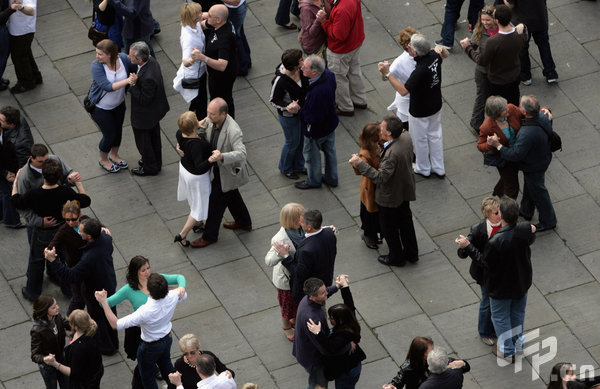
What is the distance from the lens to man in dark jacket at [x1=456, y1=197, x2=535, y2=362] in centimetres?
1128

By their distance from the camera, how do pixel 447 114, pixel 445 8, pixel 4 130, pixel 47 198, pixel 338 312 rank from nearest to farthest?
pixel 338 312 < pixel 47 198 < pixel 4 130 < pixel 447 114 < pixel 445 8

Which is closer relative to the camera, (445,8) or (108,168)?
(108,168)

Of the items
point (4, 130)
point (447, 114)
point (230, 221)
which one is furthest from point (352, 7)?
point (4, 130)

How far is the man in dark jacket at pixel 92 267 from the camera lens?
11.3 metres

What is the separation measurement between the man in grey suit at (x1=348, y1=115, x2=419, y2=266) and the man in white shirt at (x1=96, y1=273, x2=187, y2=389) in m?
2.64

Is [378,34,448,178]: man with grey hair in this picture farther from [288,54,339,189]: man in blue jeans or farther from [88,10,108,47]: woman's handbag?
[88,10,108,47]: woman's handbag

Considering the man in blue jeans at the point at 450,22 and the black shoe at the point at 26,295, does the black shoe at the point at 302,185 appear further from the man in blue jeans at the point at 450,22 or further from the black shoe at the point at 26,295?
the black shoe at the point at 26,295

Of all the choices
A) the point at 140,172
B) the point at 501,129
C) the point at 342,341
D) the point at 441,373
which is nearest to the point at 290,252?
the point at 342,341

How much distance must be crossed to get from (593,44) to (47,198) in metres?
7.90

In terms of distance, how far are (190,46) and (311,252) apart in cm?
404

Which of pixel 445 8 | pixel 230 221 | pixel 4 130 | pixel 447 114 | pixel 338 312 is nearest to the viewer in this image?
pixel 338 312

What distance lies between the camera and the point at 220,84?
47.4 feet

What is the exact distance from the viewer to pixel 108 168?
47.2ft

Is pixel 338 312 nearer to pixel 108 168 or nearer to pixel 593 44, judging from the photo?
pixel 108 168
